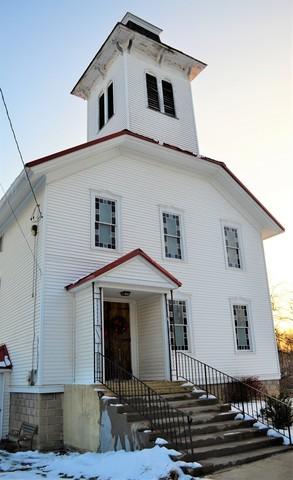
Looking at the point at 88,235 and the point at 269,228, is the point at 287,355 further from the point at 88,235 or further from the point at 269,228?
the point at 88,235

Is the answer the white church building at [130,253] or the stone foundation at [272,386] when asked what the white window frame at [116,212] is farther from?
the stone foundation at [272,386]

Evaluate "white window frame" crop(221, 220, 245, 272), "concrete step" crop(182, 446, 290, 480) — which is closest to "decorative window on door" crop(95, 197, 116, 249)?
"white window frame" crop(221, 220, 245, 272)

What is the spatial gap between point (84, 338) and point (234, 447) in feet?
14.1

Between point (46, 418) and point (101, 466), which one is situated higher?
point (46, 418)

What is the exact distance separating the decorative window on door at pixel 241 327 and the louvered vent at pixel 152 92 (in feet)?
28.1

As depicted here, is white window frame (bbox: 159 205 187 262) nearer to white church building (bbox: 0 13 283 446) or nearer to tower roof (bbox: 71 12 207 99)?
white church building (bbox: 0 13 283 446)

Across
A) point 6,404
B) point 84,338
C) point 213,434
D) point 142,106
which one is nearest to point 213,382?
point 213,434

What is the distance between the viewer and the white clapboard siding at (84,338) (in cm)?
991

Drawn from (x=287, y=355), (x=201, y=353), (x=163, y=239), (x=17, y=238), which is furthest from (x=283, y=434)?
(x=287, y=355)

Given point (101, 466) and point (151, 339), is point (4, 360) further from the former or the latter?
point (101, 466)

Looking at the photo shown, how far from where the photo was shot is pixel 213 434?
8.49m

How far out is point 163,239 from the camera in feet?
45.0

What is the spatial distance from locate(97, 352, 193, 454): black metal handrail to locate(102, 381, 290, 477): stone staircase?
108 millimetres

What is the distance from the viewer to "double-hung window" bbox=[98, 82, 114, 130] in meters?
17.1
